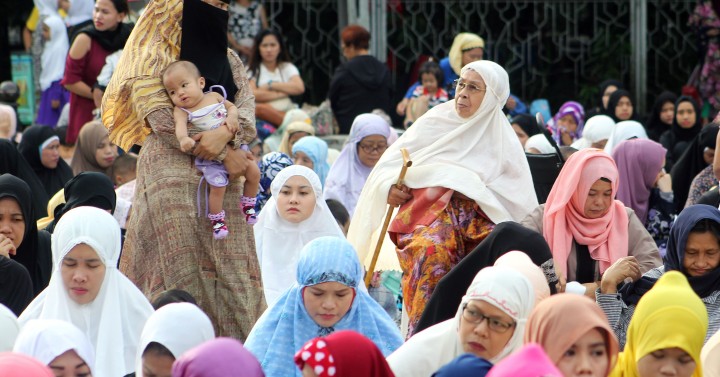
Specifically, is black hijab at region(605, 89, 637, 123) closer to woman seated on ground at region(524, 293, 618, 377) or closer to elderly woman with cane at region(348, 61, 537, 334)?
elderly woman with cane at region(348, 61, 537, 334)

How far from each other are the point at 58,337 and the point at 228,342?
0.84 meters

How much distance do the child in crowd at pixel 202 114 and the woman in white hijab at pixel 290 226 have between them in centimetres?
106

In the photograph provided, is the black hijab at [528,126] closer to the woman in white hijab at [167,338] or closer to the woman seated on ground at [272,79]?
the woman seated on ground at [272,79]

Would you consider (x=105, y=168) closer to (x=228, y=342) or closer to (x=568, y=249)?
(x=568, y=249)

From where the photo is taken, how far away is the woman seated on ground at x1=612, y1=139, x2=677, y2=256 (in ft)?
29.3

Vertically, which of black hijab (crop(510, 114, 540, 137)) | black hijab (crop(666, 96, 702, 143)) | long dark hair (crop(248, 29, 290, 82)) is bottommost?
black hijab (crop(666, 96, 702, 143))

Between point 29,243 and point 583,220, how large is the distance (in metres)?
2.53

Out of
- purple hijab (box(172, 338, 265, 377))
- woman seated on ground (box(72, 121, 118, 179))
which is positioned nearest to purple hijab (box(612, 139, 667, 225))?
woman seated on ground (box(72, 121, 118, 179))

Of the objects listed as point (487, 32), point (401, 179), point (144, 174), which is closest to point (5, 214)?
point (144, 174)

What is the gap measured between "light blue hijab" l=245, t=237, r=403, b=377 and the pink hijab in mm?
1238

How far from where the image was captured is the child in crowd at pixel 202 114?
6.88 meters

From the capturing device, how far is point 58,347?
536 cm

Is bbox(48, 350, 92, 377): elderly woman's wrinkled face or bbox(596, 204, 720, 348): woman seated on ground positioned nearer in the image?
bbox(48, 350, 92, 377): elderly woman's wrinkled face

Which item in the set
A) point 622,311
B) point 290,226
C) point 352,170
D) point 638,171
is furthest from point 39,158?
point 622,311
